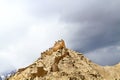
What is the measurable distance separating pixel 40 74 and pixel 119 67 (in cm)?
2340

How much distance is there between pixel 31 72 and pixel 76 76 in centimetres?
1034

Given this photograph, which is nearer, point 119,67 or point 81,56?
point 81,56

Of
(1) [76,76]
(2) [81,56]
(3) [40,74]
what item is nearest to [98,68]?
(2) [81,56]

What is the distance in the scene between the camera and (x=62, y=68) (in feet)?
247

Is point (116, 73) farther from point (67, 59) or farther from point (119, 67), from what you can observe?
point (67, 59)

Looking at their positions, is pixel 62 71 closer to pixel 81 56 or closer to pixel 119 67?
pixel 81 56

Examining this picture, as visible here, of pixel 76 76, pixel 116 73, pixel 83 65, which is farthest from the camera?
pixel 116 73

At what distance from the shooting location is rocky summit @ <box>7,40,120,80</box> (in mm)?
74019

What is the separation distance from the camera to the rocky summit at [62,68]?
74019 millimetres

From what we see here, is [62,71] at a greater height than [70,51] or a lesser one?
lesser

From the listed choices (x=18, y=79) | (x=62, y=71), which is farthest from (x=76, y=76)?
(x=18, y=79)

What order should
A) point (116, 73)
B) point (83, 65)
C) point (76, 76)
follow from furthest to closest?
point (116, 73) → point (83, 65) → point (76, 76)

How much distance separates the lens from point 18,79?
3046 inches

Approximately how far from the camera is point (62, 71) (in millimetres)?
74375
